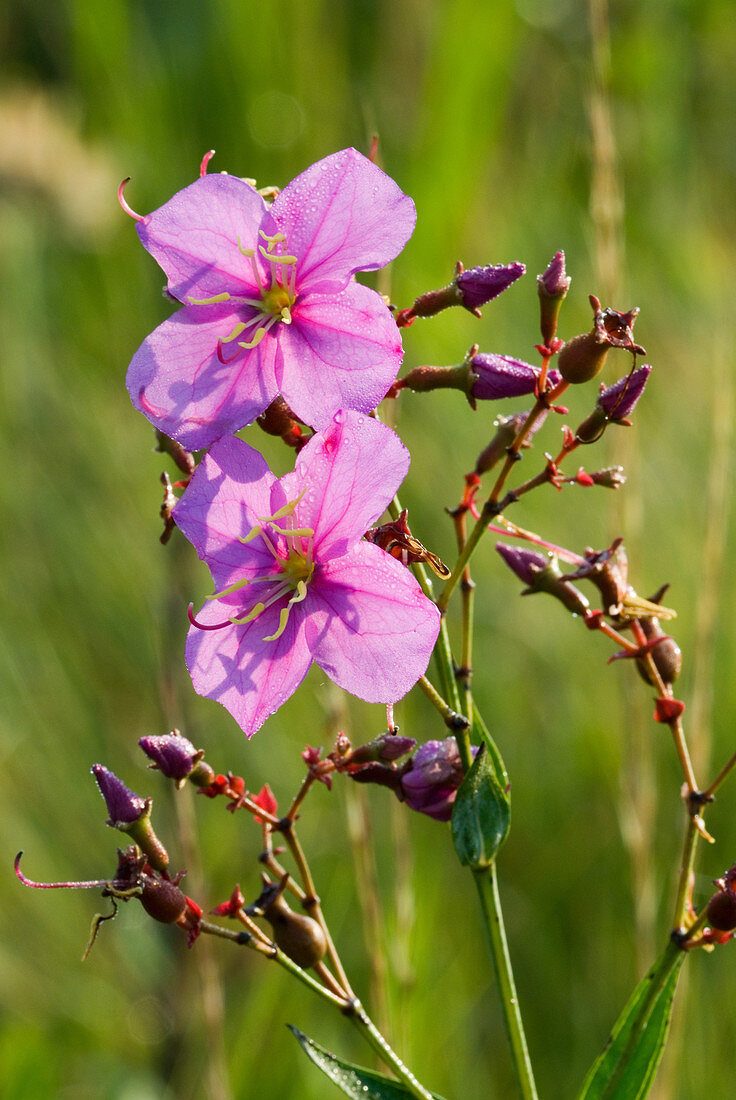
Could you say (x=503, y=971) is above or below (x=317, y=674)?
above

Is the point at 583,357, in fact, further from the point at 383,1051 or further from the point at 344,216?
the point at 383,1051

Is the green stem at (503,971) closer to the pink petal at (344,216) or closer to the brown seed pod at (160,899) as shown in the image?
the brown seed pod at (160,899)

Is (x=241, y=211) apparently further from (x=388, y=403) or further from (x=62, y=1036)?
(x=62, y=1036)

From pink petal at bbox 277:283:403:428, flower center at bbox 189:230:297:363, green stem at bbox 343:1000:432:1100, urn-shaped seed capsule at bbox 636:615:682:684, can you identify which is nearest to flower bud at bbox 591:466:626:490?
urn-shaped seed capsule at bbox 636:615:682:684

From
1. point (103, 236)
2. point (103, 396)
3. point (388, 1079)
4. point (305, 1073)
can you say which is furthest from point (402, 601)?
point (103, 236)

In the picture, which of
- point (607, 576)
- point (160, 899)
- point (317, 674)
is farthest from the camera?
point (317, 674)

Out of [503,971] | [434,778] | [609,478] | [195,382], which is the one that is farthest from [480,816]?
[195,382]

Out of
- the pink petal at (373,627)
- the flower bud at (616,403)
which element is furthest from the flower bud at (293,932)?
the flower bud at (616,403)
